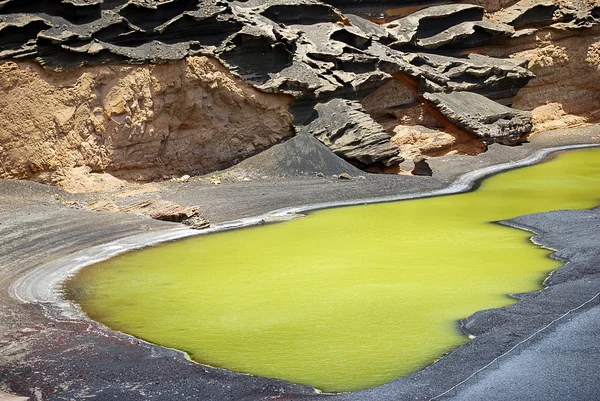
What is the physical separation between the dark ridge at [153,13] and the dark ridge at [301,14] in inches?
194

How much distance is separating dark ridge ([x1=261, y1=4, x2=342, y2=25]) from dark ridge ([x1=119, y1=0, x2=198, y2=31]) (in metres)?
4.94

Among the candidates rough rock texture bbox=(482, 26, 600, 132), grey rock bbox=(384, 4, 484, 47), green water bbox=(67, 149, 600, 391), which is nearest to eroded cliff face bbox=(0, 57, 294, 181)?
green water bbox=(67, 149, 600, 391)

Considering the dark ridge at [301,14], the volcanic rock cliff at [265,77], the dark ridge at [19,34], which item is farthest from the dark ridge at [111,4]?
the dark ridge at [301,14]

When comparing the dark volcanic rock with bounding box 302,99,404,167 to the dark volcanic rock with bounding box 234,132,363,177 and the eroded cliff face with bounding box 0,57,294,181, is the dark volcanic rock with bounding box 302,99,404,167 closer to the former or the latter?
the dark volcanic rock with bounding box 234,132,363,177

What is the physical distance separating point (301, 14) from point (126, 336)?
20.7m

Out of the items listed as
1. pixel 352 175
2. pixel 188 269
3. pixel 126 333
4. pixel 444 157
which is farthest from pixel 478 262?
pixel 444 157

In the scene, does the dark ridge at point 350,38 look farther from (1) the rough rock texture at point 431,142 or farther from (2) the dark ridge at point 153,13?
(2) the dark ridge at point 153,13

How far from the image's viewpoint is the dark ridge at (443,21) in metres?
35.6

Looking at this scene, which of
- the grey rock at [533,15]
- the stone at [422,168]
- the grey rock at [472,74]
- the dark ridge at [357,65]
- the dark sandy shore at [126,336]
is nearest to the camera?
the dark sandy shore at [126,336]

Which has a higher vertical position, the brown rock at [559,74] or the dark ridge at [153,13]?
the dark ridge at [153,13]

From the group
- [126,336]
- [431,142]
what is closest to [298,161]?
[431,142]

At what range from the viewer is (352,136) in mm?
27562

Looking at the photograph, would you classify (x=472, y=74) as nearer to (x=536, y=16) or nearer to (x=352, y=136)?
(x=536, y=16)

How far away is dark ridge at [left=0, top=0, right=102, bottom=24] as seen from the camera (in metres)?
22.1
